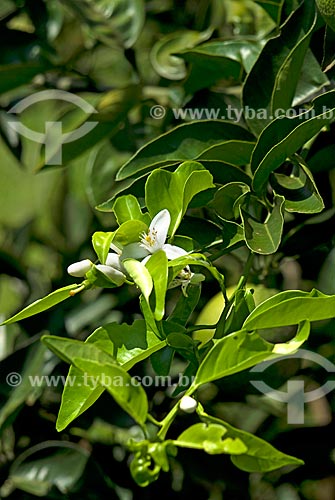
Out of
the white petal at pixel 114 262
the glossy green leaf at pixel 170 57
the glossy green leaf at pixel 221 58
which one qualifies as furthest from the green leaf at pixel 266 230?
the glossy green leaf at pixel 170 57

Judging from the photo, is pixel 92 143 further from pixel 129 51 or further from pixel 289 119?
pixel 289 119

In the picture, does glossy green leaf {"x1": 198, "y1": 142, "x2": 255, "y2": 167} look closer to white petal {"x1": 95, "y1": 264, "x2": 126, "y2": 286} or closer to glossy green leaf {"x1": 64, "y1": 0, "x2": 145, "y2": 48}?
white petal {"x1": 95, "y1": 264, "x2": 126, "y2": 286}

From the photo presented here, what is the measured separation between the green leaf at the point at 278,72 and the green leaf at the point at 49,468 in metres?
0.47

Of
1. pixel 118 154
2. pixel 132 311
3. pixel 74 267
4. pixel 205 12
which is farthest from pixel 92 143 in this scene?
pixel 74 267

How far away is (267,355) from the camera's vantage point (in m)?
0.49

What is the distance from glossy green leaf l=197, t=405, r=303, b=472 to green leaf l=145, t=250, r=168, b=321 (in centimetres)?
8

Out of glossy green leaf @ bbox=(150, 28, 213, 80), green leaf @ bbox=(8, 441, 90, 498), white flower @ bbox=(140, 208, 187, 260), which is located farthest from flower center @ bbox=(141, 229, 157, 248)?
glossy green leaf @ bbox=(150, 28, 213, 80)

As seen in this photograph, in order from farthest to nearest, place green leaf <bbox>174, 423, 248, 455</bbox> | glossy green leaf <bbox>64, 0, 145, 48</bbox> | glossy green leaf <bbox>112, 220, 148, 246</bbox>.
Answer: glossy green leaf <bbox>64, 0, 145, 48</bbox> < glossy green leaf <bbox>112, 220, 148, 246</bbox> < green leaf <bbox>174, 423, 248, 455</bbox>

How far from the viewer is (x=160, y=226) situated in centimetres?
60

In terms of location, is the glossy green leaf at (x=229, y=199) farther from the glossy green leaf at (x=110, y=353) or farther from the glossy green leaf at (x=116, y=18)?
the glossy green leaf at (x=116, y=18)

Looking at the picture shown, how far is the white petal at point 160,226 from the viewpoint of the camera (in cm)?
59

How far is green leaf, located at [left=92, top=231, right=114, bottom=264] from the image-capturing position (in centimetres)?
56

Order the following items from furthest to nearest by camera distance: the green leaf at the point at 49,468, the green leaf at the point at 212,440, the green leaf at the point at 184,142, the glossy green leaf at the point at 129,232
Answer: the green leaf at the point at 49,468
the green leaf at the point at 184,142
the glossy green leaf at the point at 129,232
the green leaf at the point at 212,440

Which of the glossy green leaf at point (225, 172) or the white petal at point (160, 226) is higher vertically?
the white petal at point (160, 226)
